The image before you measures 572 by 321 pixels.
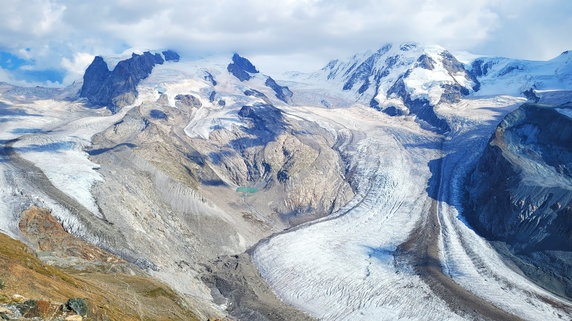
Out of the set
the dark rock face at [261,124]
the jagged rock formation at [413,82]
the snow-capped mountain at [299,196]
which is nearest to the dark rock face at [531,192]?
the snow-capped mountain at [299,196]

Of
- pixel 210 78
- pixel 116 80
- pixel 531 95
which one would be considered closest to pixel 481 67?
pixel 531 95

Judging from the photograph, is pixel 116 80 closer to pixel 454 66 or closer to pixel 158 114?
pixel 158 114

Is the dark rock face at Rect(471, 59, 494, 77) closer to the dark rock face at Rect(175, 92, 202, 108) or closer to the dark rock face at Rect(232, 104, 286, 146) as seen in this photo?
the dark rock face at Rect(232, 104, 286, 146)

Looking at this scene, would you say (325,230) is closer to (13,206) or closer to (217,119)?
(13,206)

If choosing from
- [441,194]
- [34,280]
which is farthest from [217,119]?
[34,280]

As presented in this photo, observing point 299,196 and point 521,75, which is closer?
point 299,196

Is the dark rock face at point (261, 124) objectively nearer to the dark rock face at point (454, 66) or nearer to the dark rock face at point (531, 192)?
the dark rock face at point (531, 192)
